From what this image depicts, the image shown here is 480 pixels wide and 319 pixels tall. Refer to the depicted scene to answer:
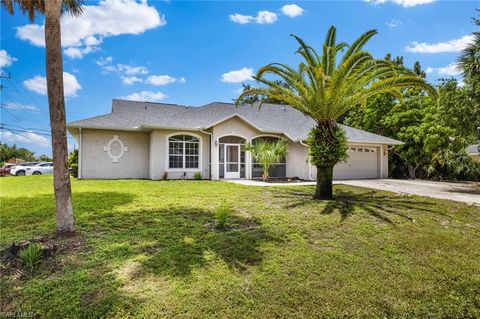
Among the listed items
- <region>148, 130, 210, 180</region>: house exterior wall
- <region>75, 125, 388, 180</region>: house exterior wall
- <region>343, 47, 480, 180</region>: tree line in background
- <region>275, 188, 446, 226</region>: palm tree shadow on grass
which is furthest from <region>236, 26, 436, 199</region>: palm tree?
<region>148, 130, 210, 180</region>: house exterior wall

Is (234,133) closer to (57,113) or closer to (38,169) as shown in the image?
(57,113)

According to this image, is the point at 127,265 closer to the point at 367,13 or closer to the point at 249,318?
the point at 249,318

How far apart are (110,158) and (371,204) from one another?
1525 cm

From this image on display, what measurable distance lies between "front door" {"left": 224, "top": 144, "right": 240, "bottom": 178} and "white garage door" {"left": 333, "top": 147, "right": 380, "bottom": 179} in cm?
681

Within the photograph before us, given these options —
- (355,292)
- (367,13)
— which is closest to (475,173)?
(367,13)

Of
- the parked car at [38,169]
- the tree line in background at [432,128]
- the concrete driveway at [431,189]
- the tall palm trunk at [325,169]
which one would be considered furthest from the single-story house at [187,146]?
the parked car at [38,169]

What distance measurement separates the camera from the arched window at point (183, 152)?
17.9 meters

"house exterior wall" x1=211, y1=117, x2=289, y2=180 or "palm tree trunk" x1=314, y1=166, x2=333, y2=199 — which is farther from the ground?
"house exterior wall" x1=211, y1=117, x2=289, y2=180

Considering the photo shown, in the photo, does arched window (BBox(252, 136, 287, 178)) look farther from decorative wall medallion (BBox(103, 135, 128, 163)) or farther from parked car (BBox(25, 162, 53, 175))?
parked car (BBox(25, 162, 53, 175))

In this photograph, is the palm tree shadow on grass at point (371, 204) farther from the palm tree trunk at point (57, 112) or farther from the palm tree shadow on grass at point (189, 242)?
the palm tree trunk at point (57, 112)

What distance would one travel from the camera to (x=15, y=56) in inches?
844

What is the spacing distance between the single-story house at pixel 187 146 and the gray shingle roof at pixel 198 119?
0.17ft

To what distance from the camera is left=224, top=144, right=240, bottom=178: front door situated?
18812 mm

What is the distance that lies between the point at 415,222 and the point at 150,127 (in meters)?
14.1
